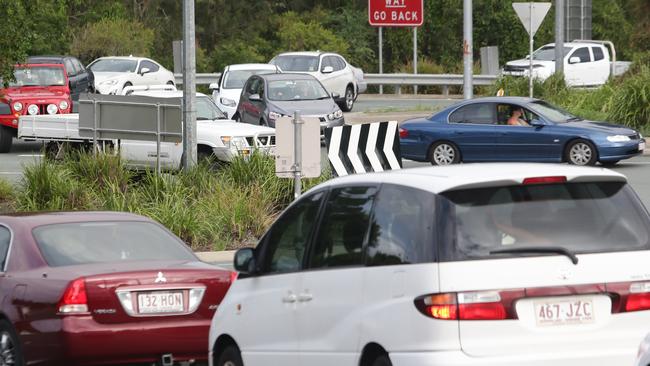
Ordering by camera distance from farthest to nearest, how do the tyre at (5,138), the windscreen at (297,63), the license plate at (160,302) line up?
1. the windscreen at (297,63)
2. the tyre at (5,138)
3. the license plate at (160,302)

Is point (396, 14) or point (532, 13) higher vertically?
point (396, 14)

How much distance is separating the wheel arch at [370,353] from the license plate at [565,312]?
0.85m

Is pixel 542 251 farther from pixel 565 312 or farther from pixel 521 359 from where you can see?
pixel 521 359

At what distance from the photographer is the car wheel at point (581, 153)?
85.3ft

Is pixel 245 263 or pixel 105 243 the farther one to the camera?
pixel 105 243

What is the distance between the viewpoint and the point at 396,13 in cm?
5166

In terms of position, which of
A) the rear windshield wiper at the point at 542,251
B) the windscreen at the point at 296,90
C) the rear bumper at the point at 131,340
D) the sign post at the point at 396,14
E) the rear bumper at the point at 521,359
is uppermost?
the sign post at the point at 396,14

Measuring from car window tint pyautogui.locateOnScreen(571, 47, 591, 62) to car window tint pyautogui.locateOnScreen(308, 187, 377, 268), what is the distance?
36.8 m

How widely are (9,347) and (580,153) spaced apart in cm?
1718

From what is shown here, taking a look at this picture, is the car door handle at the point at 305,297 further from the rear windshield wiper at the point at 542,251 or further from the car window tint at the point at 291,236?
the rear windshield wiper at the point at 542,251

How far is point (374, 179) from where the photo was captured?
26.0ft

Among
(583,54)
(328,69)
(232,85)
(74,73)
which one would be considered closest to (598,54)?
(583,54)

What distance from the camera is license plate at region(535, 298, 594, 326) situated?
7055 millimetres

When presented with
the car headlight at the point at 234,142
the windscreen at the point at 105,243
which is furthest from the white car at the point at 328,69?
the windscreen at the point at 105,243
